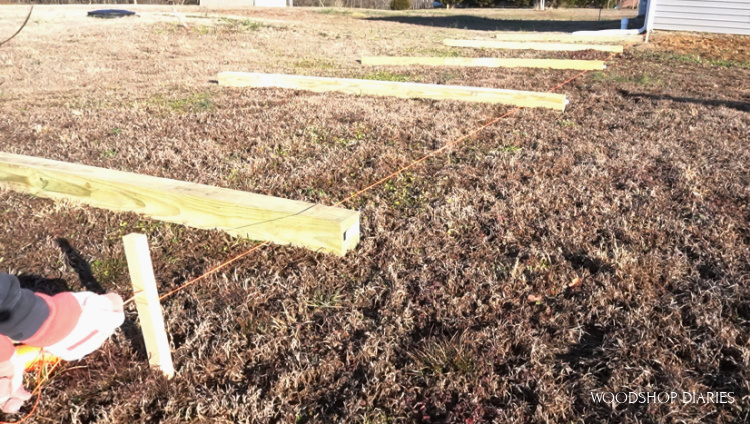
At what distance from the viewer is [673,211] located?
3.50 m

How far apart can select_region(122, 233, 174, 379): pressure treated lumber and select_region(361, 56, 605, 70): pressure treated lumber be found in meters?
10.1

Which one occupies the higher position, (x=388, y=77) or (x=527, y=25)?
(x=527, y=25)

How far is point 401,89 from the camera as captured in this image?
7.52m

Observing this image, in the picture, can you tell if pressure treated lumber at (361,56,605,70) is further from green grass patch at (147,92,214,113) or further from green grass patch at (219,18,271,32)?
green grass patch at (219,18,271,32)

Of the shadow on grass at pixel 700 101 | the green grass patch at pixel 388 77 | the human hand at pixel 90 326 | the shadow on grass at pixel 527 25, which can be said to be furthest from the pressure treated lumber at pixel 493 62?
the shadow on grass at pixel 527 25

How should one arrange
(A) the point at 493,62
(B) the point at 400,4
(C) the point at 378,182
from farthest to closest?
(B) the point at 400,4
(A) the point at 493,62
(C) the point at 378,182

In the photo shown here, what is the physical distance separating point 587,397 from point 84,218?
11.1ft

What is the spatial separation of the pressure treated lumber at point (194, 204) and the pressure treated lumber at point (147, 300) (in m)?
1.13

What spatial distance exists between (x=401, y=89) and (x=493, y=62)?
4.16m

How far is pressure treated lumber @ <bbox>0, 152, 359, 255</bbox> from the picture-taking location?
2973 millimetres

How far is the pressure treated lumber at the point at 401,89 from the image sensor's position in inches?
265

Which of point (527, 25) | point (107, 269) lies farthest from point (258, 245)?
point (527, 25)

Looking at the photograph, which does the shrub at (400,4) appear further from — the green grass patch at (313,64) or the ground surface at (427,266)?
the ground surface at (427,266)

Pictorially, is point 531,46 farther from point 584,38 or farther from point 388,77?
point 388,77
